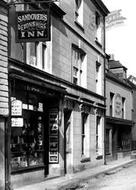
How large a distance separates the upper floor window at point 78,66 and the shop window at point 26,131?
457cm

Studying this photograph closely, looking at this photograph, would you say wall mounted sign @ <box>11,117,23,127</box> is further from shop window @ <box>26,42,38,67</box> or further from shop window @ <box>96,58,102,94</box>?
shop window @ <box>96,58,102,94</box>

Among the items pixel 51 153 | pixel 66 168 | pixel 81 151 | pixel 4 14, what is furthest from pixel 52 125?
pixel 4 14

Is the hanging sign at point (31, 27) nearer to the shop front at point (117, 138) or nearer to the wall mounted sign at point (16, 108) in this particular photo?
the wall mounted sign at point (16, 108)

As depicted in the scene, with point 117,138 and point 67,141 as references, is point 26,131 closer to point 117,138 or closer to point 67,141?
point 67,141

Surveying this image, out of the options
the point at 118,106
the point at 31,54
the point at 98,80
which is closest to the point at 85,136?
the point at 98,80

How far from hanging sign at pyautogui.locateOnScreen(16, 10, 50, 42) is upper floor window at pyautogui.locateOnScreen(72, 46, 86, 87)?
23.5ft

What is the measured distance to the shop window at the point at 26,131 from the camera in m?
13.7

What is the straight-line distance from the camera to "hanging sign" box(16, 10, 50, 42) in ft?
45.0

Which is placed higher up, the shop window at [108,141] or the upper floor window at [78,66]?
the upper floor window at [78,66]

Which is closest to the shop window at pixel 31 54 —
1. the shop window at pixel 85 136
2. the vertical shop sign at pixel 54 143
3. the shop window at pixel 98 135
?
the vertical shop sign at pixel 54 143

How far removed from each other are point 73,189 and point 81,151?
693 centimetres

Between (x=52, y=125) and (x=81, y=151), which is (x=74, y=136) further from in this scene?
(x=52, y=125)

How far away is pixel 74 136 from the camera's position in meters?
20.6

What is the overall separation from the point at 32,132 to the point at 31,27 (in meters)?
4.18
